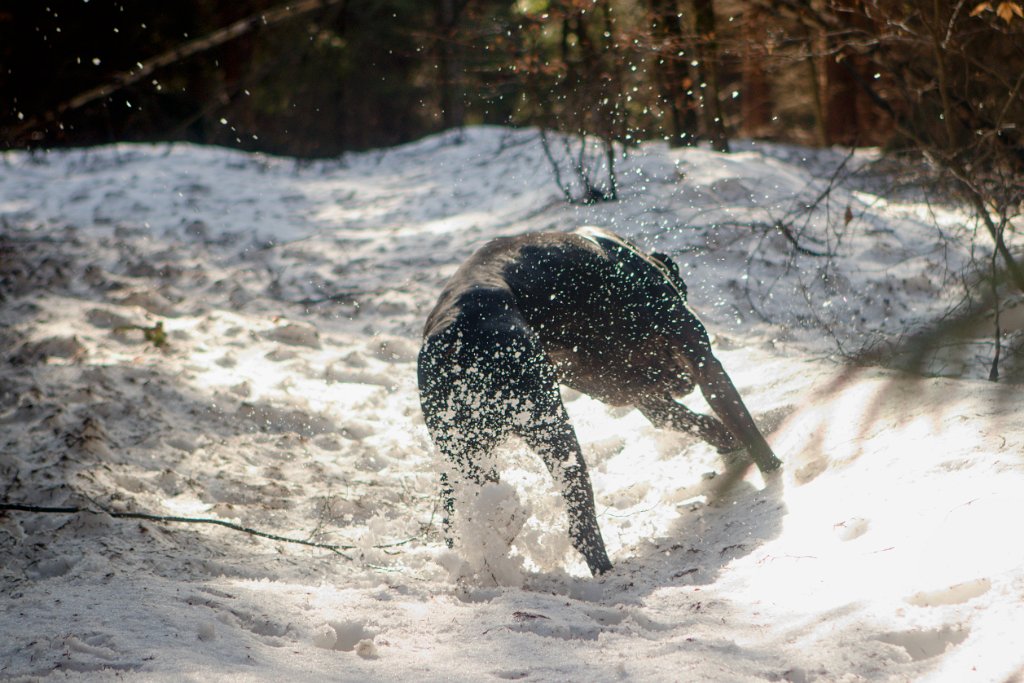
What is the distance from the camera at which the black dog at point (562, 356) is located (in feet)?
10.9

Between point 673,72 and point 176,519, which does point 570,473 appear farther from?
point 673,72

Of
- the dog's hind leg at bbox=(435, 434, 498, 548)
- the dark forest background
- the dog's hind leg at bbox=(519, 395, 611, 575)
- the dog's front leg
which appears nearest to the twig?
the dog's hind leg at bbox=(435, 434, 498, 548)

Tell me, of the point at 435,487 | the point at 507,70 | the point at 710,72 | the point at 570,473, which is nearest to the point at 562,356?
the point at 570,473

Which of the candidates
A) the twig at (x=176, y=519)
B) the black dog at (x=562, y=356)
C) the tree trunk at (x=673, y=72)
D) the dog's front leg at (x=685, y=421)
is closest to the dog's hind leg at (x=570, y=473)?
the black dog at (x=562, y=356)

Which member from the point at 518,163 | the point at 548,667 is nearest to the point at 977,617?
the point at 548,667

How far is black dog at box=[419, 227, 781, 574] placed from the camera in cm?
333

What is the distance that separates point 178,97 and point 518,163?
389 inches

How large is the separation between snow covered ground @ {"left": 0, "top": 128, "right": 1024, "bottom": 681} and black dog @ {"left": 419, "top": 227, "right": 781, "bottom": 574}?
205mm

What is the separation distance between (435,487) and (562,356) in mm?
869

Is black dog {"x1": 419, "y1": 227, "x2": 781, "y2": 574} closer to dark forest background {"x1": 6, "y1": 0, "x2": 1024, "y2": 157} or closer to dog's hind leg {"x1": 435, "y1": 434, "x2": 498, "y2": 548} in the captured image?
dog's hind leg {"x1": 435, "y1": 434, "x2": 498, "y2": 548}

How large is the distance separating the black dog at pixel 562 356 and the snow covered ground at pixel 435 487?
21cm

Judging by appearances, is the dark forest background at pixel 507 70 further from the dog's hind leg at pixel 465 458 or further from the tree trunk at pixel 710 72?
the dog's hind leg at pixel 465 458

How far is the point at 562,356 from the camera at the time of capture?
4.04 metres

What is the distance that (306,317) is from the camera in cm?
721
